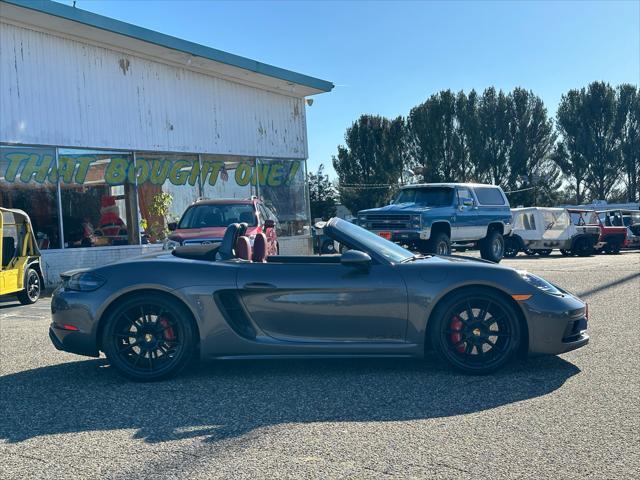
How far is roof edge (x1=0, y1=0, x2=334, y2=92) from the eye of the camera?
14.1 meters

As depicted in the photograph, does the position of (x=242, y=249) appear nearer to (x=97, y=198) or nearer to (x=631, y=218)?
(x=97, y=198)

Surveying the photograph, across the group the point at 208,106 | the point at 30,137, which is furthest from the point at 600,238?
the point at 30,137

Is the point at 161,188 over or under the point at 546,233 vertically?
over

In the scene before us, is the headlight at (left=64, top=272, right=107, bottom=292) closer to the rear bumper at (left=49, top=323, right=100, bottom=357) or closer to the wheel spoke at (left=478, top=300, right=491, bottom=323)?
the rear bumper at (left=49, top=323, right=100, bottom=357)

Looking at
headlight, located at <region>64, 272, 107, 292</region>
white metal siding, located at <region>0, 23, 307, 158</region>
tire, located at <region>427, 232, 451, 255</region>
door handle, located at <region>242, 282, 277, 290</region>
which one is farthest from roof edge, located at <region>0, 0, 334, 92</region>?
door handle, located at <region>242, 282, 277, 290</region>

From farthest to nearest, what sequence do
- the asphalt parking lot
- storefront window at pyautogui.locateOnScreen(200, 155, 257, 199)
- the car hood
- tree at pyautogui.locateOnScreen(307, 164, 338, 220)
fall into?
tree at pyautogui.locateOnScreen(307, 164, 338, 220) → storefront window at pyautogui.locateOnScreen(200, 155, 257, 199) → the car hood → the asphalt parking lot

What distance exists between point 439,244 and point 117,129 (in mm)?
8357

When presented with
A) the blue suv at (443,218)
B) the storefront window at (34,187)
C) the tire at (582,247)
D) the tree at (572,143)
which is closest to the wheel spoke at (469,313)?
the blue suv at (443,218)

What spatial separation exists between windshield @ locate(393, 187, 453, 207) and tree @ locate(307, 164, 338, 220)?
32556 mm

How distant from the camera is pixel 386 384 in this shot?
510 cm

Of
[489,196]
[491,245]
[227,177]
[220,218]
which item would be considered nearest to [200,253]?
[220,218]

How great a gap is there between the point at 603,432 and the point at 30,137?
45.3 ft

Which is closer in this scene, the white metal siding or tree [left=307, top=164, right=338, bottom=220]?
the white metal siding

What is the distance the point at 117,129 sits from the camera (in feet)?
54.5
